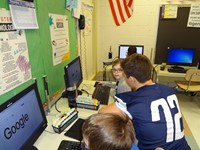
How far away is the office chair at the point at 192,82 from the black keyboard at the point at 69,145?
2.43 meters

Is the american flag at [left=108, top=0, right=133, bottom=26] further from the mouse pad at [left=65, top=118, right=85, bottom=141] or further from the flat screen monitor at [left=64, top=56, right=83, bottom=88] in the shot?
the mouse pad at [left=65, top=118, right=85, bottom=141]

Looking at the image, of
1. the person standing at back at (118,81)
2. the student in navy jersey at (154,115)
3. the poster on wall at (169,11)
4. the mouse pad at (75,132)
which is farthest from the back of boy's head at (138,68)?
the poster on wall at (169,11)

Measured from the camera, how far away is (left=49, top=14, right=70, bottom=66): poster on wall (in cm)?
172

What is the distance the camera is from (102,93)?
193 cm

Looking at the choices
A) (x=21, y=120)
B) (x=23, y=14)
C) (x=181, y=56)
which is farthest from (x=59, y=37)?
(x=181, y=56)

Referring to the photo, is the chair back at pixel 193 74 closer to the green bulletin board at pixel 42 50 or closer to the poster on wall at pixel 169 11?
the poster on wall at pixel 169 11

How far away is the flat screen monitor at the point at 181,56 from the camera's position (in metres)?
3.31

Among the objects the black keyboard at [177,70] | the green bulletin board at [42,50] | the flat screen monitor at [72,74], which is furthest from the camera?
the black keyboard at [177,70]

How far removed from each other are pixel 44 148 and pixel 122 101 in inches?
24.0

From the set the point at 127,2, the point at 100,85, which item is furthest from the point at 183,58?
the point at 100,85

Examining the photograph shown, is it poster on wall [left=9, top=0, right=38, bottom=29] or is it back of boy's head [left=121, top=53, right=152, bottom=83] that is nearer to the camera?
poster on wall [left=9, top=0, right=38, bottom=29]

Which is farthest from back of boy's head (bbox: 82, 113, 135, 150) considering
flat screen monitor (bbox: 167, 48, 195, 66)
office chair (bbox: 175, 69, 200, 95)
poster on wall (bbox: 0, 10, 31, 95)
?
flat screen monitor (bbox: 167, 48, 195, 66)

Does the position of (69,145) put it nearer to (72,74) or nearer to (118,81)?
(72,74)

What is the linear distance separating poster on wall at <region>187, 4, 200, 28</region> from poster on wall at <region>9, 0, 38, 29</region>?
3.19m
